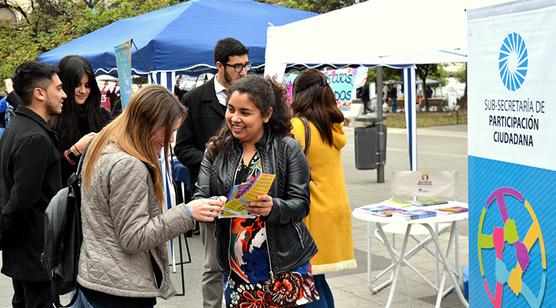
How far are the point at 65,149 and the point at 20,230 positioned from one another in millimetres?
916

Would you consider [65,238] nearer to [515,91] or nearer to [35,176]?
[35,176]

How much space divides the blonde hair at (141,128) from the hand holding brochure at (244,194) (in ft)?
1.10

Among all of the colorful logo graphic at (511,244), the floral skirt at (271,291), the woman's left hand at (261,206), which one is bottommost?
the floral skirt at (271,291)

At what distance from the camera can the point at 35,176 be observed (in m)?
4.23

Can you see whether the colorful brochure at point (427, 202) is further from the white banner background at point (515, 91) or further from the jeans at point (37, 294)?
the jeans at point (37, 294)

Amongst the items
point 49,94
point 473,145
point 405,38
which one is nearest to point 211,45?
point 405,38

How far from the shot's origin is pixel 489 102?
11.4 feet

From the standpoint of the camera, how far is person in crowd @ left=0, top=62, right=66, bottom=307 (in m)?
4.25

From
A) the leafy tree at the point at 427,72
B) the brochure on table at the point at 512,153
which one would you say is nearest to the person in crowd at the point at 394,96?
the leafy tree at the point at 427,72

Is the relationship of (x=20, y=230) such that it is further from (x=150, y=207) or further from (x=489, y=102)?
(x=489, y=102)

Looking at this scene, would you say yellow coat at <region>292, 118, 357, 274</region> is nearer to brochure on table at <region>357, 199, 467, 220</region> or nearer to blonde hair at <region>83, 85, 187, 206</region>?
brochure on table at <region>357, 199, 467, 220</region>

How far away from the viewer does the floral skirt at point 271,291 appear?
3691 millimetres

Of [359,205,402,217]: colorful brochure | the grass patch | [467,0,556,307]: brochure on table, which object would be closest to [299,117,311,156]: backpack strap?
[359,205,402,217]: colorful brochure

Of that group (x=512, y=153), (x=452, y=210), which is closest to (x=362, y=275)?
(x=452, y=210)
